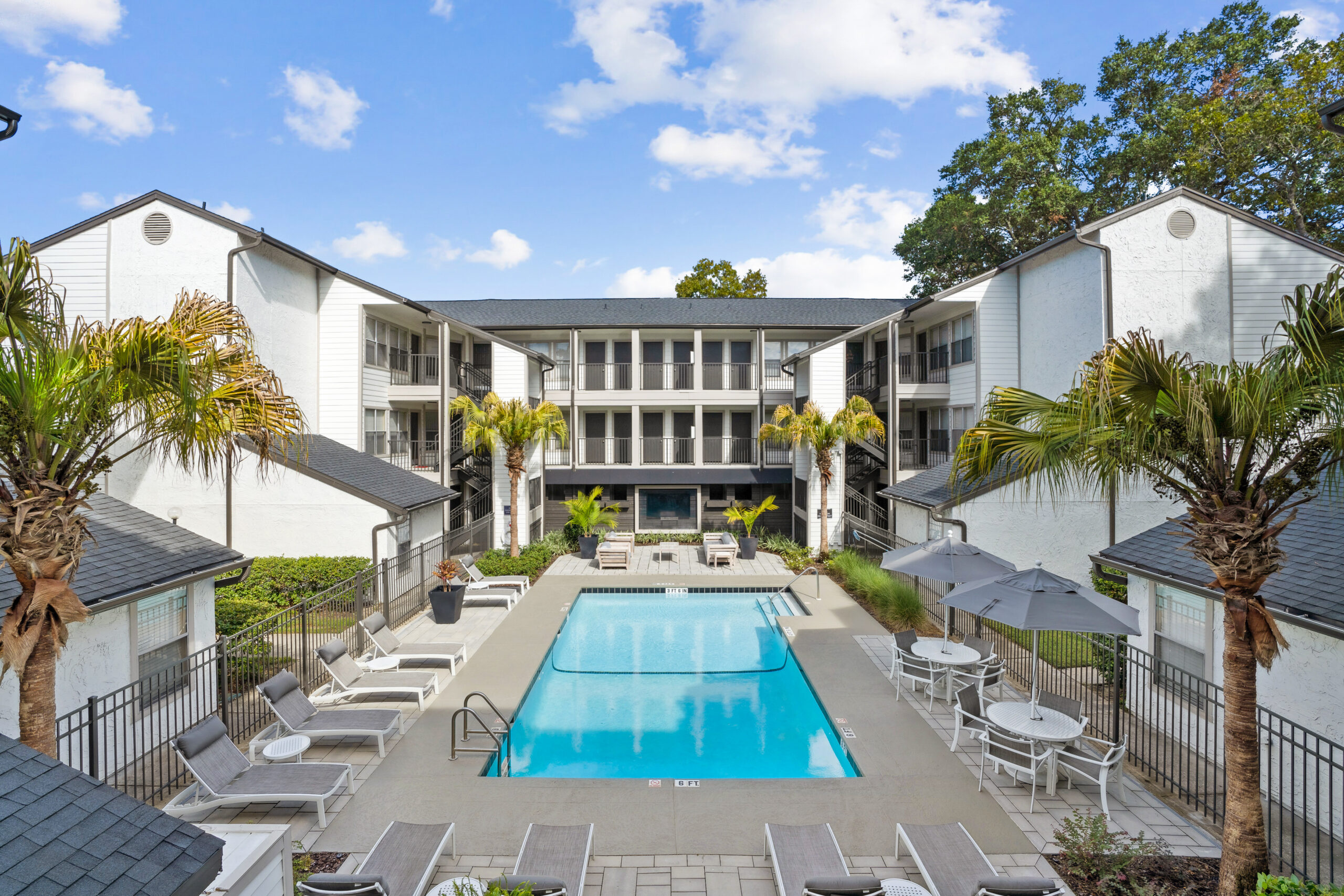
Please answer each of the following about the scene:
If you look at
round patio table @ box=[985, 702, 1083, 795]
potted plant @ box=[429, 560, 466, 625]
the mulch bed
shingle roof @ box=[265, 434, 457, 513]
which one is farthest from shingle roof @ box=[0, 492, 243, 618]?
round patio table @ box=[985, 702, 1083, 795]

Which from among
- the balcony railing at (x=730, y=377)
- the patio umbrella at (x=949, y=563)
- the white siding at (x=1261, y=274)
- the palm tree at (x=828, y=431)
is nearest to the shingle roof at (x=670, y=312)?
the balcony railing at (x=730, y=377)

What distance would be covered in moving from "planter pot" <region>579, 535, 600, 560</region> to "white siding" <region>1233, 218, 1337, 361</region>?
1840 centimetres

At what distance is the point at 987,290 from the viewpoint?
66.2ft

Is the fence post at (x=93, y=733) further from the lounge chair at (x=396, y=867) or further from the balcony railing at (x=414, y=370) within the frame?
the balcony railing at (x=414, y=370)

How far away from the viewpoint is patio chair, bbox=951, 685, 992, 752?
827 centimetres

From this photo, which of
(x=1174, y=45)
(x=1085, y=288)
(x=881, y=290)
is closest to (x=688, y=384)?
(x=1085, y=288)

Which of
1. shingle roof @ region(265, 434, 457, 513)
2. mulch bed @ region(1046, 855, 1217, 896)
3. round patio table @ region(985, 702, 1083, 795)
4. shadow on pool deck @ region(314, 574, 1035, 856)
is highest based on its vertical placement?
shingle roof @ region(265, 434, 457, 513)

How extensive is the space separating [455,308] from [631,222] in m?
8.68

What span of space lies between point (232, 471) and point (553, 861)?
30.3 ft

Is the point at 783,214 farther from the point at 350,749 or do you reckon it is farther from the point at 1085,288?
the point at 350,749

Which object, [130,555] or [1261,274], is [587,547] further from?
[1261,274]

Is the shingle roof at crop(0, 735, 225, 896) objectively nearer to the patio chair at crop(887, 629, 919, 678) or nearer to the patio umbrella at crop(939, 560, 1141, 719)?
the patio umbrella at crop(939, 560, 1141, 719)

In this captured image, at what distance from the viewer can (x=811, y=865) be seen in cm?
556

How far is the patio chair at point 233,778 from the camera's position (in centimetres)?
654
